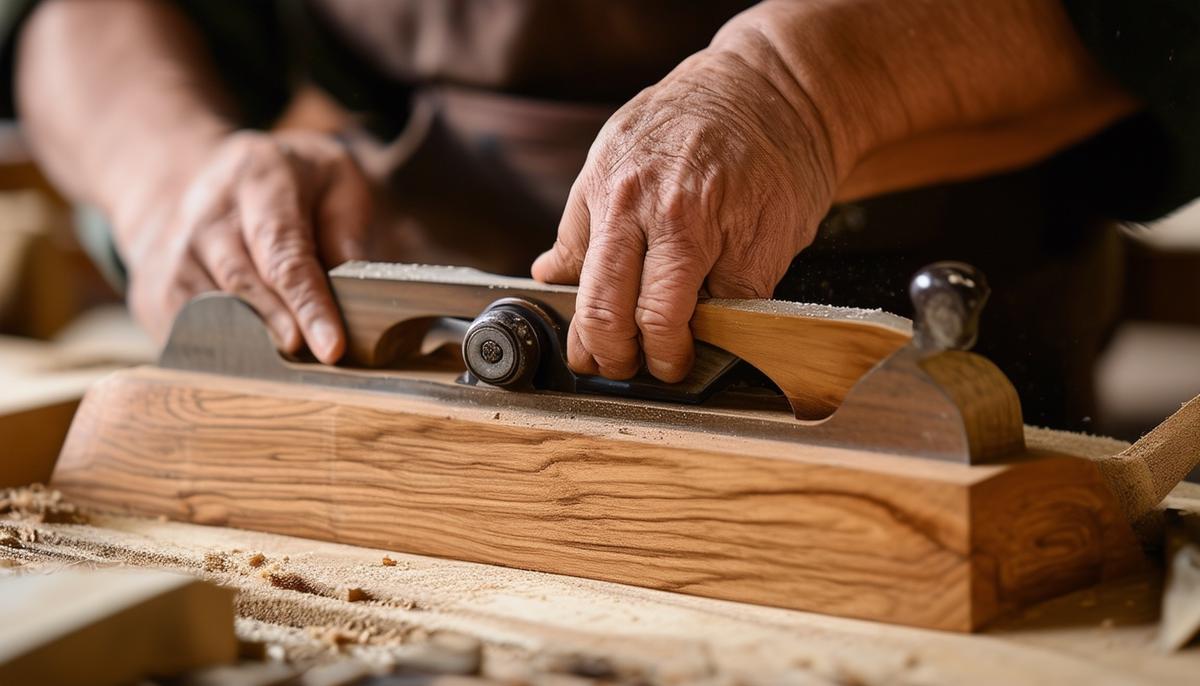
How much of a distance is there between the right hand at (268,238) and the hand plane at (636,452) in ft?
0.17

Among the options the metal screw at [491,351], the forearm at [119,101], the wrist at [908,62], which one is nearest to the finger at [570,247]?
the metal screw at [491,351]

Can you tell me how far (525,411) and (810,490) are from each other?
1.07ft

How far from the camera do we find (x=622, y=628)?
0.93m

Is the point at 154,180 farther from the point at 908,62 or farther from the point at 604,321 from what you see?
the point at 908,62

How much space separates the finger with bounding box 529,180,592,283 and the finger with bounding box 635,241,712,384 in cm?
11

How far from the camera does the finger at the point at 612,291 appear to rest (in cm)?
107

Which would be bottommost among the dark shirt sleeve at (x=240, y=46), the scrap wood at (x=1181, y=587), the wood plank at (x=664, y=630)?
the scrap wood at (x=1181, y=587)

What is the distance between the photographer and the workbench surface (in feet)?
2.69

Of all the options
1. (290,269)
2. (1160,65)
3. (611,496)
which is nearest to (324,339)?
(290,269)

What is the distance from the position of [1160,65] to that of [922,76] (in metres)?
0.27

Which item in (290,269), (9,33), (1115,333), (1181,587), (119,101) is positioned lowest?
(1115,333)

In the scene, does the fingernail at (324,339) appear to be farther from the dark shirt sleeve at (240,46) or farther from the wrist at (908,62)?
the dark shirt sleeve at (240,46)

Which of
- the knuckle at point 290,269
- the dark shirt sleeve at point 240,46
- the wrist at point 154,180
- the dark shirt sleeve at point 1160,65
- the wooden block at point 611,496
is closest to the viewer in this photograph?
the wooden block at point 611,496

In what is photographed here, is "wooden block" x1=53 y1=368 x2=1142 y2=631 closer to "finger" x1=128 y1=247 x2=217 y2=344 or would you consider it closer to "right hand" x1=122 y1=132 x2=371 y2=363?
"right hand" x1=122 y1=132 x2=371 y2=363
